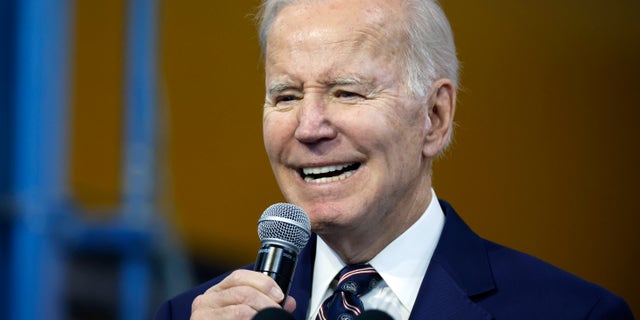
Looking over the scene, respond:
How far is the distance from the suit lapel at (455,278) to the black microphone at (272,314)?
1.47ft

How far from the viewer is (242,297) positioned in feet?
4.15

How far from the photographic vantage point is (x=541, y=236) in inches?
144

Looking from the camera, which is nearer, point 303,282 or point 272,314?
point 272,314

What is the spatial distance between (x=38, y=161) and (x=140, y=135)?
563mm

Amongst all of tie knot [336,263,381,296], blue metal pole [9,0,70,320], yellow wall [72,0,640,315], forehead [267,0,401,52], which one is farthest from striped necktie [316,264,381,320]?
yellow wall [72,0,640,315]

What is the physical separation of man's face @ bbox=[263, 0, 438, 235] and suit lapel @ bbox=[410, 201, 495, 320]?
12cm

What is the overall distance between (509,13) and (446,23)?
6.86 feet

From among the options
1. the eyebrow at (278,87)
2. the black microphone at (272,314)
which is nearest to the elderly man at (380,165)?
the eyebrow at (278,87)

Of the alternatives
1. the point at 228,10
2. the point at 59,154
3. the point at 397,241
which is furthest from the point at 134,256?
the point at 228,10

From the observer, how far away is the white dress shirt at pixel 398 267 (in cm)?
162

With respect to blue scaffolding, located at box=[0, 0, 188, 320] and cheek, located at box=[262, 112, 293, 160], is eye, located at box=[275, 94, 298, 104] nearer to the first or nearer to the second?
cheek, located at box=[262, 112, 293, 160]

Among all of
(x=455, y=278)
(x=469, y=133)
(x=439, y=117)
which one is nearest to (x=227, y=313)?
(x=455, y=278)

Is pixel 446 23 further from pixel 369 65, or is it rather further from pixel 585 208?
pixel 585 208

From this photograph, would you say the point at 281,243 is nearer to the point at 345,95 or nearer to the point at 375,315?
the point at 375,315
